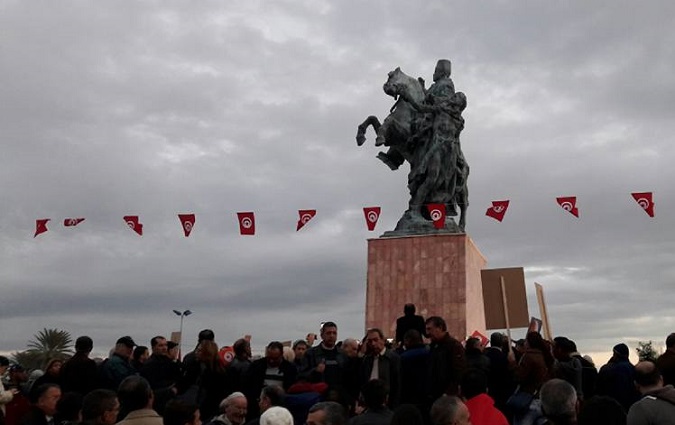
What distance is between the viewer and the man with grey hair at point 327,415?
175 inches

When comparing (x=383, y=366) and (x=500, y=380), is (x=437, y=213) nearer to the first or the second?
(x=500, y=380)

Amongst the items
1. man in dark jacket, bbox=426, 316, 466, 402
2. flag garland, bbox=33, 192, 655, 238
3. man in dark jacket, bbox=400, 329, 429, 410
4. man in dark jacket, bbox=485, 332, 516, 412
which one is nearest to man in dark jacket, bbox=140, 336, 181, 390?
man in dark jacket, bbox=400, 329, 429, 410

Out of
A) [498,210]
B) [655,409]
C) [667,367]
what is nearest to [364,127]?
[498,210]

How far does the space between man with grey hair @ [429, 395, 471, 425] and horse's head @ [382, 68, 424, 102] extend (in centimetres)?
1545

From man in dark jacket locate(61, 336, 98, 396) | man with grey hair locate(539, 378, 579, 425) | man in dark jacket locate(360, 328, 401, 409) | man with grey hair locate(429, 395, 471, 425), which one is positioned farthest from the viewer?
man in dark jacket locate(61, 336, 98, 396)

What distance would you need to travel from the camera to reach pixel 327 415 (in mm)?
4449

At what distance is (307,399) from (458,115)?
13.7m

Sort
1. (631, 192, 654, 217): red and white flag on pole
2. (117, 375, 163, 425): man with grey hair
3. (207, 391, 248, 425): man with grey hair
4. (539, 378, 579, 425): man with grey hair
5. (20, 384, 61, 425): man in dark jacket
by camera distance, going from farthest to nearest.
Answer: (631, 192, 654, 217): red and white flag on pole < (20, 384, 61, 425): man in dark jacket < (207, 391, 248, 425): man with grey hair < (117, 375, 163, 425): man with grey hair < (539, 378, 579, 425): man with grey hair

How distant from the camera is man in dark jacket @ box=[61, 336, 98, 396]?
25.4ft

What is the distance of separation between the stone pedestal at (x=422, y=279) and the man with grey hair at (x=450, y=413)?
44.6 ft

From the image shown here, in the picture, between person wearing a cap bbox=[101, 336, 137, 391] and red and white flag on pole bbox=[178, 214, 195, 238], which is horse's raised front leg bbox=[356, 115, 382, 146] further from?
person wearing a cap bbox=[101, 336, 137, 391]

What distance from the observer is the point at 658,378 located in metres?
5.25

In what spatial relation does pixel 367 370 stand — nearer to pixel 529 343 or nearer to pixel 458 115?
pixel 529 343

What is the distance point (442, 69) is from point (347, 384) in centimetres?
1296
